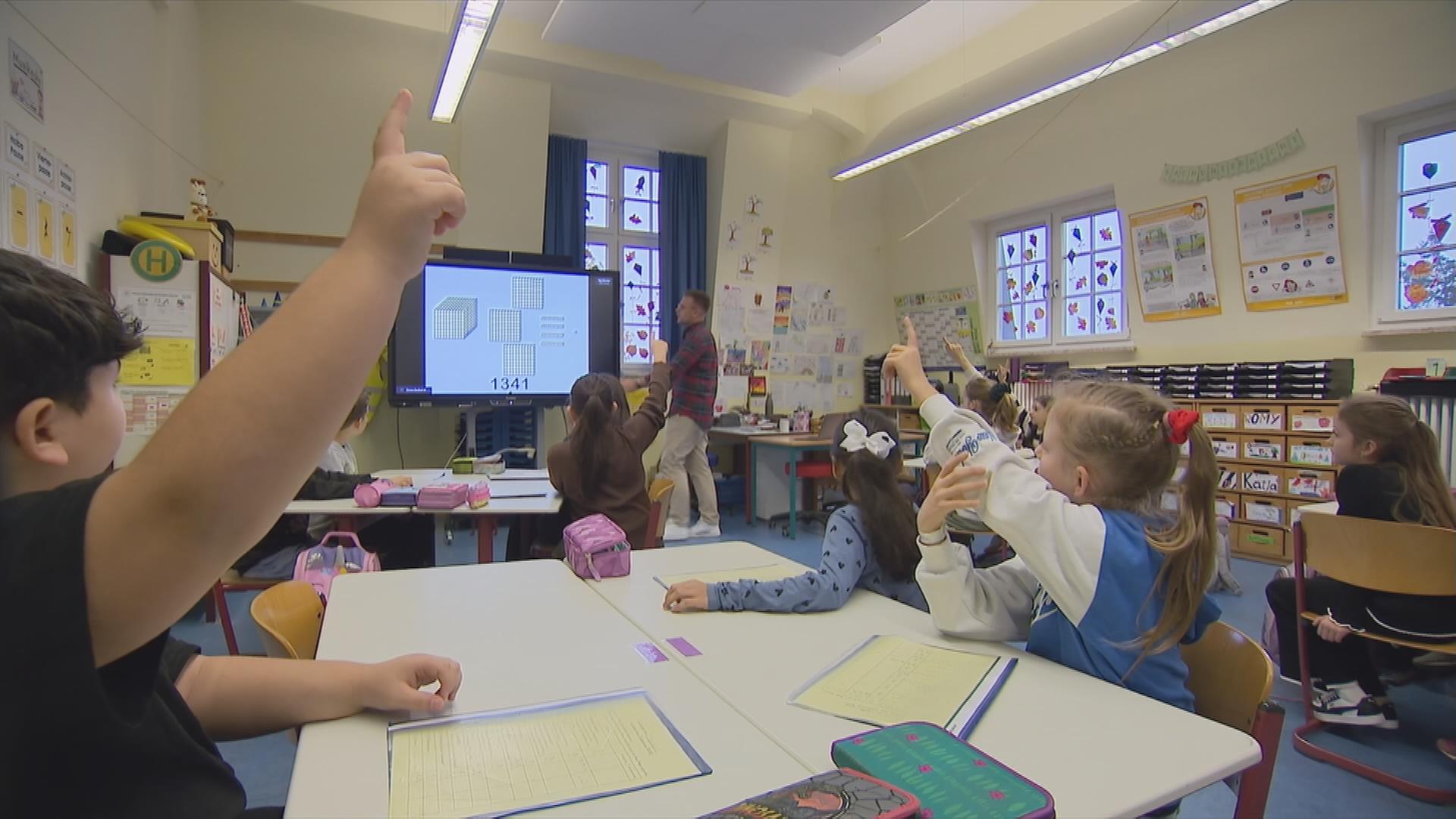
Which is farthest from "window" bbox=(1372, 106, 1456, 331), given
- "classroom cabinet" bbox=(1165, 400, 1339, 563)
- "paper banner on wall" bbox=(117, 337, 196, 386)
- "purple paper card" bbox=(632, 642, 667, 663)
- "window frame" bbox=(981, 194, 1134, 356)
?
"paper banner on wall" bbox=(117, 337, 196, 386)

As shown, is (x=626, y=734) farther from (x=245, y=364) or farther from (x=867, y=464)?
(x=867, y=464)

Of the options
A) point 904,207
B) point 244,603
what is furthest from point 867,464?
point 904,207

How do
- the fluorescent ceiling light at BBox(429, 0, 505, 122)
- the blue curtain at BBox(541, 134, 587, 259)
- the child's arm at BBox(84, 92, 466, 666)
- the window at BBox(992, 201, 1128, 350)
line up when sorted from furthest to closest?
1. the blue curtain at BBox(541, 134, 587, 259)
2. the window at BBox(992, 201, 1128, 350)
3. the fluorescent ceiling light at BBox(429, 0, 505, 122)
4. the child's arm at BBox(84, 92, 466, 666)

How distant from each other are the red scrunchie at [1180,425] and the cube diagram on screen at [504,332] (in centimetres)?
399

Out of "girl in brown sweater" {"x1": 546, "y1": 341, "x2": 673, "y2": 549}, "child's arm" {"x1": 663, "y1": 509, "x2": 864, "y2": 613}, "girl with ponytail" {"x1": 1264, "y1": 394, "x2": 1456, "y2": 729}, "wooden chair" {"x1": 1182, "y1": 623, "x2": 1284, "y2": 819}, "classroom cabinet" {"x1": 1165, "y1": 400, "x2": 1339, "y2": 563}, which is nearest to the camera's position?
"wooden chair" {"x1": 1182, "y1": 623, "x2": 1284, "y2": 819}

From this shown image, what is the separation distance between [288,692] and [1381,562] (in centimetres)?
267

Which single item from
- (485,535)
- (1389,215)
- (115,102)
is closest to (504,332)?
(115,102)

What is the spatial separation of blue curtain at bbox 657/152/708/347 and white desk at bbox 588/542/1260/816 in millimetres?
5013

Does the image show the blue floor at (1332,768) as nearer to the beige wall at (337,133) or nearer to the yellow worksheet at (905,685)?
the yellow worksheet at (905,685)

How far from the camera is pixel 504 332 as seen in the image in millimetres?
4613

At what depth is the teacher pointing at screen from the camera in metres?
4.90

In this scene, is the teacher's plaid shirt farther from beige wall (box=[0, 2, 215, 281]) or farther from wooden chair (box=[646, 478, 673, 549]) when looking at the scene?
beige wall (box=[0, 2, 215, 281])

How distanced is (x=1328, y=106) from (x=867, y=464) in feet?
14.5

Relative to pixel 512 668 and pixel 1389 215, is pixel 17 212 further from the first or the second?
pixel 1389 215
